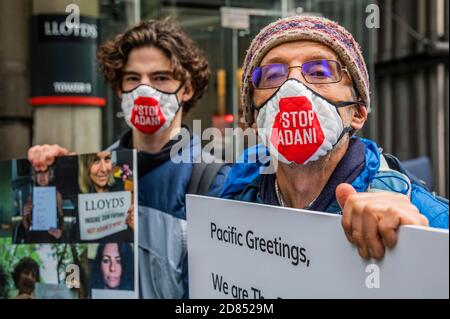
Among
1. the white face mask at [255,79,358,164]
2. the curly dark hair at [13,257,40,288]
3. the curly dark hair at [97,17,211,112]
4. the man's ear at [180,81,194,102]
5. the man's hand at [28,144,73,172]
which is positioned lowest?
the curly dark hair at [13,257,40,288]

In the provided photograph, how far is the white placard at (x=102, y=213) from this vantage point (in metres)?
1.93

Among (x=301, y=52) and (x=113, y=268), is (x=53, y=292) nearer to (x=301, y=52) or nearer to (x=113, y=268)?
(x=113, y=268)

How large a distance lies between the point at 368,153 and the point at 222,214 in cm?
45

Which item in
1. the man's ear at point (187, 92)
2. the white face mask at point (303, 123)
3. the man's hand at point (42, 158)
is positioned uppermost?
the man's ear at point (187, 92)

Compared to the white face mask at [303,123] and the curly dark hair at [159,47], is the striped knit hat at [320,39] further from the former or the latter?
the curly dark hair at [159,47]

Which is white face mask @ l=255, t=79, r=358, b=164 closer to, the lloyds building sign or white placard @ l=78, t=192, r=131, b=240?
white placard @ l=78, t=192, r=131, b=240

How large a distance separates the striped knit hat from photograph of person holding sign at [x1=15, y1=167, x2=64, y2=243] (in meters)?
0.97

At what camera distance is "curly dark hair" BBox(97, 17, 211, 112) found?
89.5 inches

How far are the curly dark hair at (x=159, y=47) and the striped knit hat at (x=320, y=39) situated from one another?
798 mm

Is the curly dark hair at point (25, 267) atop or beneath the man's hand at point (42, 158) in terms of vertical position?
beneath

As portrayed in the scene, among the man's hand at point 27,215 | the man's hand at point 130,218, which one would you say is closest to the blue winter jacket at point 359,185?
the man's hand at point 130,218

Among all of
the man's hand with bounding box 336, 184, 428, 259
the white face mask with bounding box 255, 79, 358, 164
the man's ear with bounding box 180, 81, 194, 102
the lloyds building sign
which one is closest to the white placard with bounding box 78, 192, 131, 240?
the man's ear with bounding box 180, 81, 194, 102

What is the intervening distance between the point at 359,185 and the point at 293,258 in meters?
0.30

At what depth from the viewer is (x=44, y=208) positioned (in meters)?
2.04
